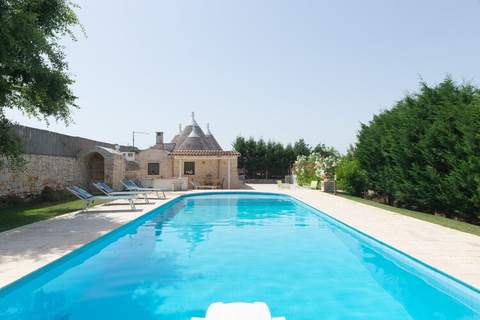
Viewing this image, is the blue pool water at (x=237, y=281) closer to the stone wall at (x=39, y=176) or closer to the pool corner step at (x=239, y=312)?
the pool corner step at (x=239, y=312)

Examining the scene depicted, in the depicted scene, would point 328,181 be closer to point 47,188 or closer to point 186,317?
point 47,188

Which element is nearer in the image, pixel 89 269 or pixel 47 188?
pixel 89 269

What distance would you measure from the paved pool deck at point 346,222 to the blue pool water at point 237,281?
8.4 inches

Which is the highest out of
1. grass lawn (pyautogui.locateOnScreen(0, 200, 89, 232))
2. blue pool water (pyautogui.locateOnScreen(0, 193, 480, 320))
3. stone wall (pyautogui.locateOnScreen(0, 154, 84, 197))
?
stone wall (pyautogui.locateOnScreen(0, 154, 84, 197))

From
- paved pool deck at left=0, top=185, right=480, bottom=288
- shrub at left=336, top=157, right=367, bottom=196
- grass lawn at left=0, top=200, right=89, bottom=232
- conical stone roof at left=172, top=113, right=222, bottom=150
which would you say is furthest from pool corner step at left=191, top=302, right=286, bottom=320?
conical stone roof at left=172, top=113, right=222, bottom=150

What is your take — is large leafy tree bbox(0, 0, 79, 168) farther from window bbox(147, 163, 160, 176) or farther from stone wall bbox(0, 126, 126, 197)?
window bbox(147, 163, 160, 176)

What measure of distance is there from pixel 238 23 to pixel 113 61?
613 cm

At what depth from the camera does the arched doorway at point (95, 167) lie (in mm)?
22812

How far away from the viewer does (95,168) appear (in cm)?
2327

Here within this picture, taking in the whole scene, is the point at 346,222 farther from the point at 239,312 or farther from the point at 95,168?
the point at 95,168

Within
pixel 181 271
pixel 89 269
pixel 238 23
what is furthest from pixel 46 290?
pixel 238 23

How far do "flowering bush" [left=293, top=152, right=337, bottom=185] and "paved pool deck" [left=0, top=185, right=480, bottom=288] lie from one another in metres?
13.2

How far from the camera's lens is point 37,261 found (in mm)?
5957

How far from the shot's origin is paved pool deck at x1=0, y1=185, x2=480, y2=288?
5.71 metres
